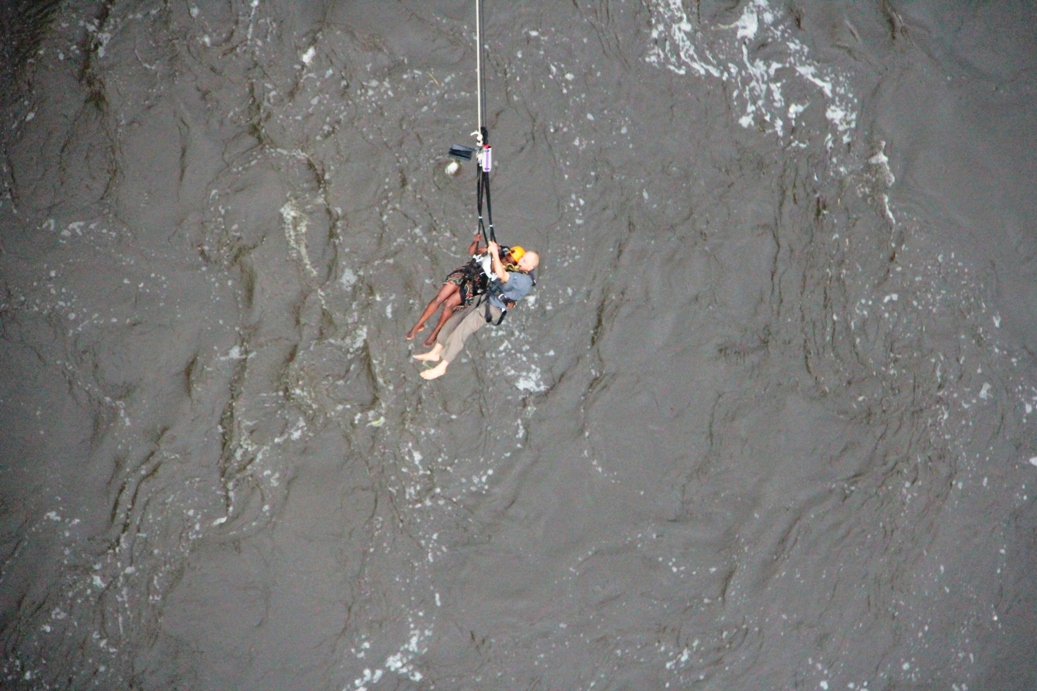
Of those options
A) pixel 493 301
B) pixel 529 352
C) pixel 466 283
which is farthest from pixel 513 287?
pixel 529 352

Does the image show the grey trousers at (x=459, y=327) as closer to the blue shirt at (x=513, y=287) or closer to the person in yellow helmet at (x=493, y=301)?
the person in yellow helmet at (x=493, y=301)

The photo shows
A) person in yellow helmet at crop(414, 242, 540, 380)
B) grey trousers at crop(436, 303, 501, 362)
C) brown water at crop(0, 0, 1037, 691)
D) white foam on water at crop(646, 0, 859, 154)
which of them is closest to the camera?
person in yellow helmet at crop(414, 242, 540, 380)

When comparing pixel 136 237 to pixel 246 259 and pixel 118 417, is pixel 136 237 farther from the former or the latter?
pixel 118 417

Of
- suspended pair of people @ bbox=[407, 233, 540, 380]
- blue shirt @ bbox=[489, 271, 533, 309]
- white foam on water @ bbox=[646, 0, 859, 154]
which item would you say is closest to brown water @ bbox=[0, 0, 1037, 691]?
white foam on water @ bbox=[646, 0, 859, 154]

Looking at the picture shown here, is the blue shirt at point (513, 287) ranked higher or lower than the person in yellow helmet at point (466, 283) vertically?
lower

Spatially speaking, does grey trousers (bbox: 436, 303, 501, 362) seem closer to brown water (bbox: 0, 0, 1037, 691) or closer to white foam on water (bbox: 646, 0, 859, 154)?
brown water (bbox: 0, 0, 1037, 691)

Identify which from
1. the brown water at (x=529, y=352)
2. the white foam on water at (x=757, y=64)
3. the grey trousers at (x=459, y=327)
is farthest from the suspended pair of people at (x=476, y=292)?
the white foam on water at (x=757, y=64)

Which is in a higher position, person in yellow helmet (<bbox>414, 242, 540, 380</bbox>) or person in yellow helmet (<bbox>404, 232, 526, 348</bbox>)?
person in yellow helmet (<bbox>404, 232, 526, 348</bbox>)

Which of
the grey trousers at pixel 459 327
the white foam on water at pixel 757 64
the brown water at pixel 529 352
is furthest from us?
the white foam on water at pixel 757 64

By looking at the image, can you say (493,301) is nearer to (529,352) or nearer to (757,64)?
(529,352)
